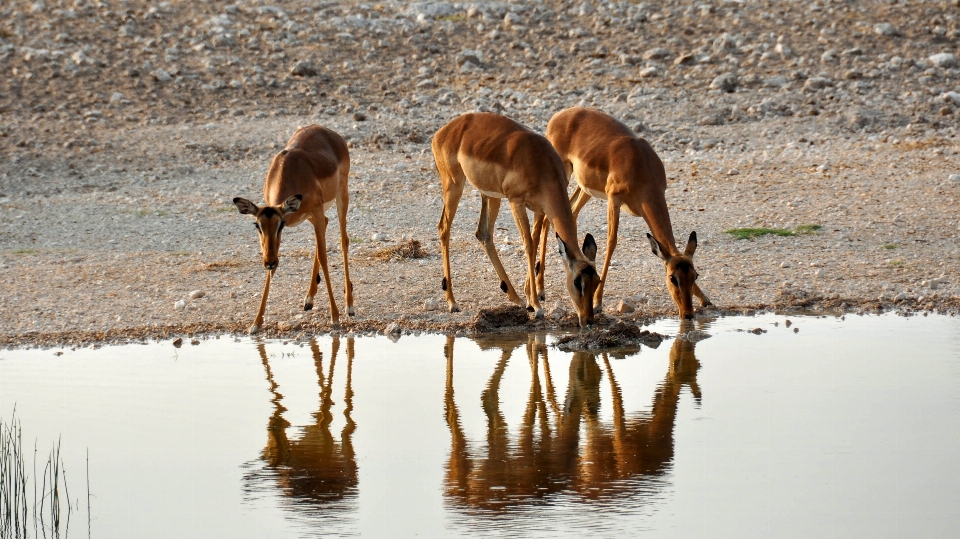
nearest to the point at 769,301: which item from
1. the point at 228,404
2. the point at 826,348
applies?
the point at 826,348

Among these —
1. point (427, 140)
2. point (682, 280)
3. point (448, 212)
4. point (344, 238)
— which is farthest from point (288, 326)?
point (427, 140)

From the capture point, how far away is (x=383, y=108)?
20266 millimetres

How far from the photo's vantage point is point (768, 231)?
1384 centimetres

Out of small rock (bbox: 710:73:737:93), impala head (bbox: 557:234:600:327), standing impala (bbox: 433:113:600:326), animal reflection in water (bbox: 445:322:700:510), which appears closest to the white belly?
standing impala (bbox: 433:113:600:326)

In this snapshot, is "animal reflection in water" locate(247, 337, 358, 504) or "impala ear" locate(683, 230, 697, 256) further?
"impala ear" locate(683, 230, 697, 256)

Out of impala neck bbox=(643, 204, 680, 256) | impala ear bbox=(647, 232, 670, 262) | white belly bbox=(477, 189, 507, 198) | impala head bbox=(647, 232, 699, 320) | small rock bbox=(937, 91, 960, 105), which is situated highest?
small rock bbox=(937, 91, 960, 105)

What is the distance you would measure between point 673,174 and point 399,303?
6852mm

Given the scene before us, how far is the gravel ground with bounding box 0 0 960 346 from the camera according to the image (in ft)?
38.3

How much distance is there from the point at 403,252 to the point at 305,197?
2.80m

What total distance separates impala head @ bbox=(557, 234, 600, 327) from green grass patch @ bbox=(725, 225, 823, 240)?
4122mm

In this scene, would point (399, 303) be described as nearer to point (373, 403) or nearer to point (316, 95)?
point (373, 403)

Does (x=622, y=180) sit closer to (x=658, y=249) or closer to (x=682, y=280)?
(x=658, y=249)

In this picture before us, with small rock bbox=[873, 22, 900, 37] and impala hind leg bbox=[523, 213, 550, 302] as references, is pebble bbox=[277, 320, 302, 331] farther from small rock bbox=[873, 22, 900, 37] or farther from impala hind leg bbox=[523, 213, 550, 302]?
small rock bbox=[873, 22, 900, 37]

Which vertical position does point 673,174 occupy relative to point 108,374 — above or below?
above
